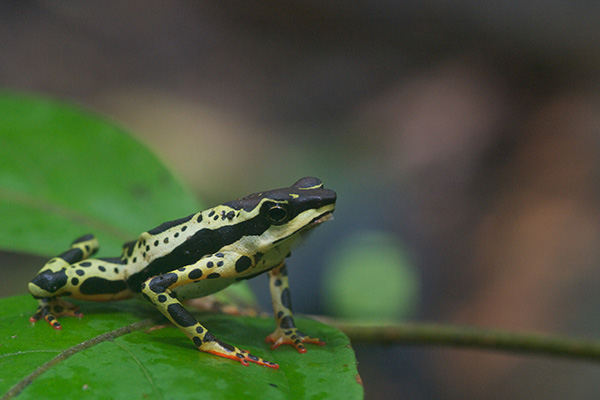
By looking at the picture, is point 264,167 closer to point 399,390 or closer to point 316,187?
point 399,390

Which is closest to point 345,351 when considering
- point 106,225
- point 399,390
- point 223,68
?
point 106,225

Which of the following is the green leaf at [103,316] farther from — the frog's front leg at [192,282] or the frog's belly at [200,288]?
the frog's belly at [200,288]

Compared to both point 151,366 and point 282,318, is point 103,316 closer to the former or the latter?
point 151,366

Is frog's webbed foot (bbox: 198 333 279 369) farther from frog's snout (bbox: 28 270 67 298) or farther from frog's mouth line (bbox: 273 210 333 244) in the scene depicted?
frog's snout (bbox: 28 270 67 298)

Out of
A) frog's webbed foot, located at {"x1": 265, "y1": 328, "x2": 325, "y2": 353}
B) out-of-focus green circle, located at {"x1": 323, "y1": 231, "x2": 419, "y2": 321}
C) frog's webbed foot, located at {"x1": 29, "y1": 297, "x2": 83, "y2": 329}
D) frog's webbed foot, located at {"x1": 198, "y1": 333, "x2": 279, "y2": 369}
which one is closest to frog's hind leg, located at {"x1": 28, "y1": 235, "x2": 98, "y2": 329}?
frog's webbed foot, located at {"x1": 29, "y1": 297, "x2": 83, "y2": 329}

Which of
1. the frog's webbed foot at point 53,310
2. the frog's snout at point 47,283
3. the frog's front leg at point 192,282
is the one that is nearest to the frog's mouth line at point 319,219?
the frog's front leg at point 192,282

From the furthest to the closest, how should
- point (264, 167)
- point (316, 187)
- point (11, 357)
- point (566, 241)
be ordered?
1. point (264, 167)
2. point (566, 241)
3. point (316, 187)
4. point (11, 357)

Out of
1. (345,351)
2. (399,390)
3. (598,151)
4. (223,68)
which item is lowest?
(399,390)
